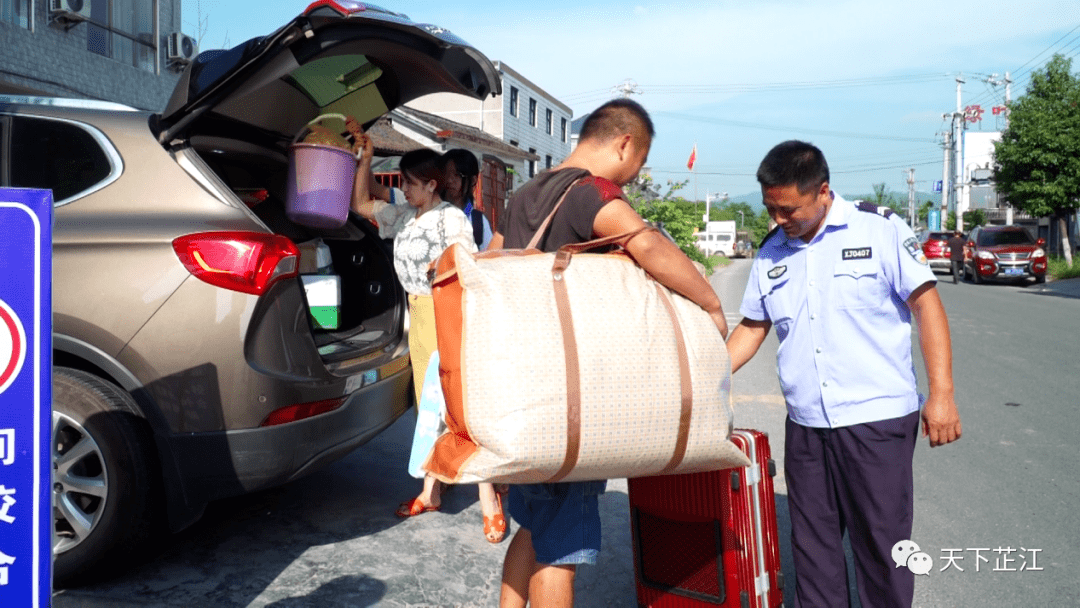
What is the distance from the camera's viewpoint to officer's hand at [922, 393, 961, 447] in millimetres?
2762

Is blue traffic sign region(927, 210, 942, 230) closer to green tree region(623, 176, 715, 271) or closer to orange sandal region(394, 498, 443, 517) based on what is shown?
green tree region(623, 176, 715, 271)

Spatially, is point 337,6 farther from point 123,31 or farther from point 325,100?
point 123,31

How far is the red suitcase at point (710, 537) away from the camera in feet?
9.48

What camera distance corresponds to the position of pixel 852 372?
9.27 feet

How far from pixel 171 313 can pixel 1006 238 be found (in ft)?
86.5

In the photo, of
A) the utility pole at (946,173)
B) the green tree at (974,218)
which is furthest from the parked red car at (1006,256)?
the utility pole at (946,173)

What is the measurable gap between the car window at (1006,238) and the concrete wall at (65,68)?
21.4m

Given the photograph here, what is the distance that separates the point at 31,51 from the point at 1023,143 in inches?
1064

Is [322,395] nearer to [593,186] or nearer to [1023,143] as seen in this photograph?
[593,186]

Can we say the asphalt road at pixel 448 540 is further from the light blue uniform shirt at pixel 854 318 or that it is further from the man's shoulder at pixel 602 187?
the man's shoulder at pixel 602 187

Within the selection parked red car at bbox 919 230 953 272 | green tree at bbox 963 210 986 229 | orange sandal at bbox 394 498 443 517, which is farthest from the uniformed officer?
green tree at bbox 963 210 986 229

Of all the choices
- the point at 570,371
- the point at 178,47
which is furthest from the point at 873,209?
the point at 178,47

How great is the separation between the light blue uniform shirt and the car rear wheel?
2.41m

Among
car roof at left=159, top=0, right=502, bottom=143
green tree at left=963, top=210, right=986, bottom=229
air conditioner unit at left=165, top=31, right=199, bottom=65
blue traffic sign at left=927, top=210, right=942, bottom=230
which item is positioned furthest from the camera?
blue traffic sign at left=927, top=210, right=942, bottom=230
